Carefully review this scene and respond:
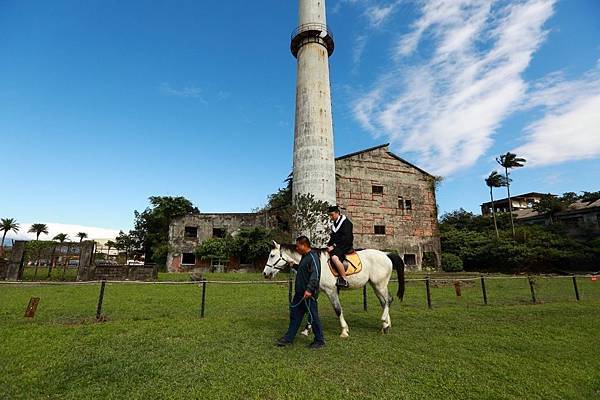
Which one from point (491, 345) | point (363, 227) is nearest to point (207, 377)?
point (491, 345)

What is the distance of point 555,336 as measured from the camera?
5.96m

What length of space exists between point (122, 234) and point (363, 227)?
35.1 metres

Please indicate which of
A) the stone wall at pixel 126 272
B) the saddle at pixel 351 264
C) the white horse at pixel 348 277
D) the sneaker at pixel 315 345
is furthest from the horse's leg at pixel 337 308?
the stone wall at pixel 126 272

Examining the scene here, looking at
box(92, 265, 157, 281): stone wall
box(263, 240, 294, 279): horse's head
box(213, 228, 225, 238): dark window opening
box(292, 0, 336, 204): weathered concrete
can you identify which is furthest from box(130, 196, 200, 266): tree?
box(263, 240, 294, 279): horse's head

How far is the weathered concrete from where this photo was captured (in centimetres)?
2342

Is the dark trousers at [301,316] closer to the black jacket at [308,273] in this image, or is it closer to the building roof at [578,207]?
the black jacket at [308,273]

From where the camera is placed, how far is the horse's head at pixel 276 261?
644 cm

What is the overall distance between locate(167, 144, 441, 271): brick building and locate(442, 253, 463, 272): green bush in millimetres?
728

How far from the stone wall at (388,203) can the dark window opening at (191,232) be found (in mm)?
14334

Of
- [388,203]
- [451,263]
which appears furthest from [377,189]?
[451,263]

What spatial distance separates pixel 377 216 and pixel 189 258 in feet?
59.6

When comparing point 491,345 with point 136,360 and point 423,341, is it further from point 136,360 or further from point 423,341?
point 136,360

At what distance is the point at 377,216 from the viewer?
29.2m

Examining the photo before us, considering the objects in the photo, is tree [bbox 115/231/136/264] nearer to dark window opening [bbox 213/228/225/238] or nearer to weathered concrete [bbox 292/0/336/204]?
dark window opening [bbox 213/228/225/238]
